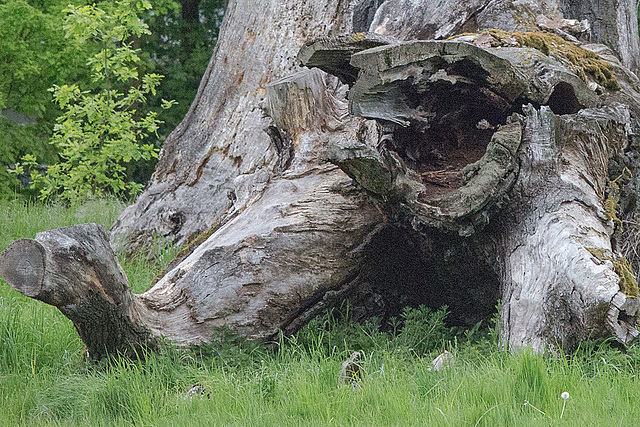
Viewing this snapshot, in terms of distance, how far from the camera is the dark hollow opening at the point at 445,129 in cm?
407

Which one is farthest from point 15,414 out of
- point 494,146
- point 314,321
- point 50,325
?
point 494,146

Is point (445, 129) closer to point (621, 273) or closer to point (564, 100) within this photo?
point (564, 100)

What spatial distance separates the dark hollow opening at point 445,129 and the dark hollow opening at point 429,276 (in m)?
0.35

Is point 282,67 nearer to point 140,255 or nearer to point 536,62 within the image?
point 140,255

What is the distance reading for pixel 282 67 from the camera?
6.63m

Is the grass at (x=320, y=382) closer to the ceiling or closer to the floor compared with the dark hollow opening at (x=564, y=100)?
closer to the floor

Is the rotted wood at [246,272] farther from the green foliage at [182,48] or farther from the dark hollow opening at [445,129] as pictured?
the green foliage at [182,48]

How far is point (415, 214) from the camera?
374cm

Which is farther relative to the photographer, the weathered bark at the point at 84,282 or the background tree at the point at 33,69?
the background tree at the point at 33,69

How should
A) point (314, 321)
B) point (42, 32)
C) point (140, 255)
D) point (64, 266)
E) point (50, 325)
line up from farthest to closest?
point (42, 32) → point (140, 255) → point (50, 325) → point (314, 321) → point (64, 266)

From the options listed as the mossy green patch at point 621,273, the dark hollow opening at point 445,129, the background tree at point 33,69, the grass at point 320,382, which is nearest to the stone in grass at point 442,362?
the grass at point 320,382

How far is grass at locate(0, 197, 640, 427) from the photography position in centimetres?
271

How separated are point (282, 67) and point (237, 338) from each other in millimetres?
3520

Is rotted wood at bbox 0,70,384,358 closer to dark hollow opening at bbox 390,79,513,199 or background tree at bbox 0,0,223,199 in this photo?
dark hollow opening at bbox 390,79,513,199
